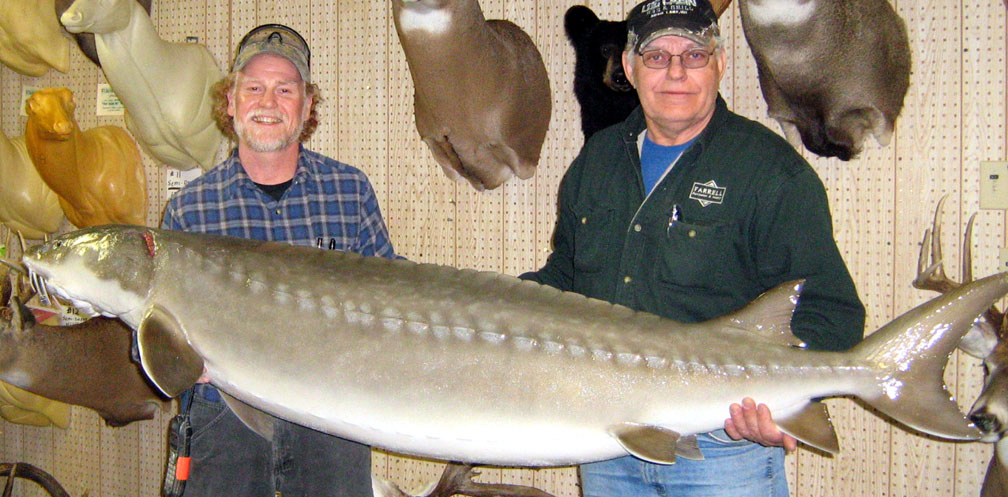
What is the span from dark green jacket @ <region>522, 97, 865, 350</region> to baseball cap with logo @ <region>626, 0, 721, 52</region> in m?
0.19

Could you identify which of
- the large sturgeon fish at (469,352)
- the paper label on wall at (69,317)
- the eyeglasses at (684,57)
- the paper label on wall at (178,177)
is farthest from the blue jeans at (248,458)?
the paper label on wall at (69,317)

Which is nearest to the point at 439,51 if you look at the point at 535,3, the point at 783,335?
the point at 535,3

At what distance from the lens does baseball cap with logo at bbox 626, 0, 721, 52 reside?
169 cm

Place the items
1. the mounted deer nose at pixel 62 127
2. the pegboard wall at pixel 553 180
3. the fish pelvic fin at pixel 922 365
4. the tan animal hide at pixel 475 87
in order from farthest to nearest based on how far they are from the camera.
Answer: the mounted deer nose at pixel 62 127 → the tan animal hide at pixel 475 87 → the pegboard wall at pixel 553 180 → the fish pelvic fin at pixel 922 365

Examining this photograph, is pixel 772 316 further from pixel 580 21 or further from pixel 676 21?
pixel 580 21

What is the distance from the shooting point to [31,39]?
344 centimetres

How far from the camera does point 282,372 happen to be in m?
1.62

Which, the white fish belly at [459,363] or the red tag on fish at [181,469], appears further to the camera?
the red tag on fish at [181,469]

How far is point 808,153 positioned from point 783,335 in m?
1.15

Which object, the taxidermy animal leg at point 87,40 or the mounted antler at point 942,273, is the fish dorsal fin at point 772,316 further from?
the taxidermy animal leg at point 87,40

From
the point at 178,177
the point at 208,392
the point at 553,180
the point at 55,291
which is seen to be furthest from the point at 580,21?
the point at 178,177

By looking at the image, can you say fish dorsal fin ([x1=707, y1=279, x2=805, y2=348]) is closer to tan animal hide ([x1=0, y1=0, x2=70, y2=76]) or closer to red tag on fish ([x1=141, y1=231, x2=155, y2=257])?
red tag on fish ([x1=141, y1=231, x2=155, y2=257])

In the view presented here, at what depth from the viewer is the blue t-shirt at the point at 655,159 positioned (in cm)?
180

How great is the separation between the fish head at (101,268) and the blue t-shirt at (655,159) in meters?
1.23
